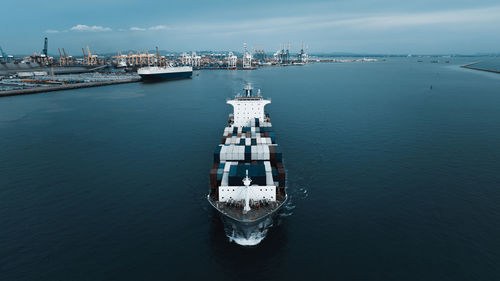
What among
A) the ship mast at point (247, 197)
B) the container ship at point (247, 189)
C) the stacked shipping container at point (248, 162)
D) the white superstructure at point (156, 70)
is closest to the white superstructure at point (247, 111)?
the stacked shipping container at point (248, 162)

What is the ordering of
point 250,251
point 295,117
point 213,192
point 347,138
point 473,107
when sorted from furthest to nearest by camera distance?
Result: point 473,107 → point 295,117 → point 347,138 → point 213,192 → point 250,251

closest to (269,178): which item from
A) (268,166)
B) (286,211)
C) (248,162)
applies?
(268,166)

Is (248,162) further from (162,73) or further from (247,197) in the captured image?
(162,73)

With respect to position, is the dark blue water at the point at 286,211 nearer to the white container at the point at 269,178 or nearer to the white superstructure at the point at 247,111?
the white container at the point at 269,178

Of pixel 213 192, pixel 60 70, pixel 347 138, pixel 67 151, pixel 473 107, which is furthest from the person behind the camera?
pixel 60 70

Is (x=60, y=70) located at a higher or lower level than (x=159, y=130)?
higher

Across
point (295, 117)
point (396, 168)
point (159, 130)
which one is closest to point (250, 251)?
point (396, 168)

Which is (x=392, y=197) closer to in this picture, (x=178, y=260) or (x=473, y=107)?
(x=178, y=260)
